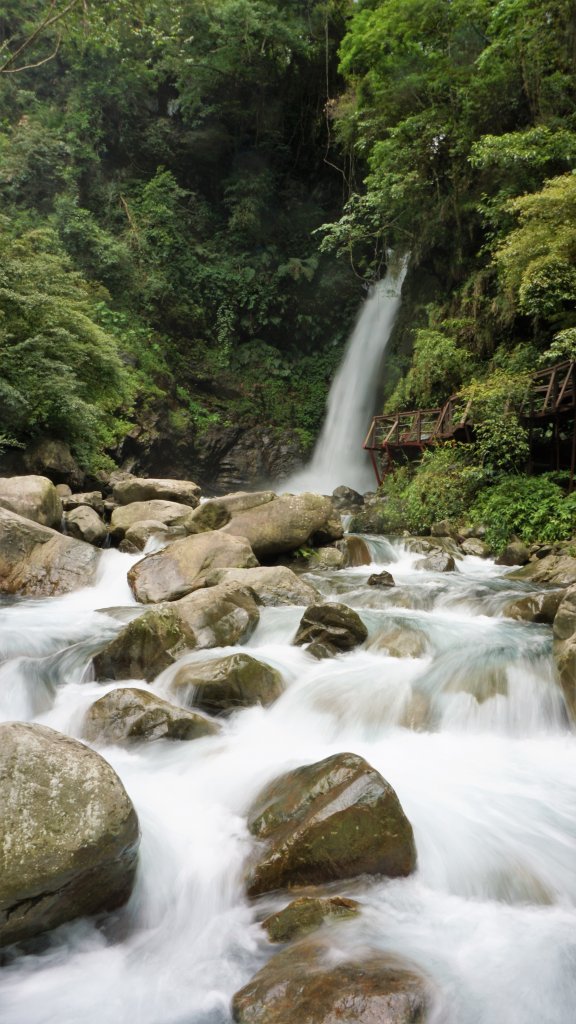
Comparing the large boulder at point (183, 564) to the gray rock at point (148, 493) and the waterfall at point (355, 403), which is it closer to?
the gray rock at point (148, 493)

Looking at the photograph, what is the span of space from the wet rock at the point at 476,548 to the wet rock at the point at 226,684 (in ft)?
23.1

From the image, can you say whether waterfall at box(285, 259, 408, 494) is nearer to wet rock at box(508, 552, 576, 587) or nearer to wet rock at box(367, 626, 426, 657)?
wet rock at box(508, 552, 576, 587)

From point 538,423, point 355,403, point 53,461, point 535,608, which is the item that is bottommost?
point 535,608

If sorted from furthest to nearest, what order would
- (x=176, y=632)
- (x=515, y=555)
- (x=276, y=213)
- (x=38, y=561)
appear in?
1. (x=276, y=213)
2. (x=515, y=555)
3. (x=38, y=561)
4. (x=176, y=632)

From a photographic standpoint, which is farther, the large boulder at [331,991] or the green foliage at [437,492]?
the green foliage at [437,492]

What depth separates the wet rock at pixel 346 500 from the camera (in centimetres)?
1730

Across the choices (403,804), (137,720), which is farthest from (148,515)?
(403,804)

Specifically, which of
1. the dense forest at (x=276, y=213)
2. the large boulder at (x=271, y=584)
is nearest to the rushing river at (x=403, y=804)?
the large boulder at (x=271, y=584)

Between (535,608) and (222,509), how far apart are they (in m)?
5.38

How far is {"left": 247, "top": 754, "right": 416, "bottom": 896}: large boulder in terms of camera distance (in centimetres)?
302

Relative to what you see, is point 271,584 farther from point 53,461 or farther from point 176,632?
point 53,461

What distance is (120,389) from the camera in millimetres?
14961

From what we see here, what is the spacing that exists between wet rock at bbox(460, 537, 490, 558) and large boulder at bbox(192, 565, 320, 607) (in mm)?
4617

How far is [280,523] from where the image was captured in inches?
392
